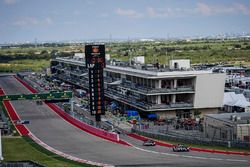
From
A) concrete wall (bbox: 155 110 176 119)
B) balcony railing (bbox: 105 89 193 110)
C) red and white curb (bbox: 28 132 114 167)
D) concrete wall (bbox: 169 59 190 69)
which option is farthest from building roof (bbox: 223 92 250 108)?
red and white curb (bbox: 28 132 114 167)

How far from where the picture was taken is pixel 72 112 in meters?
72.6

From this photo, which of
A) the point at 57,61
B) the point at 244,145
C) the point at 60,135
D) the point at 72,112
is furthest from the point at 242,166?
the point at 57,61

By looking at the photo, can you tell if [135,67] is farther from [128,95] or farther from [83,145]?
[83,145]

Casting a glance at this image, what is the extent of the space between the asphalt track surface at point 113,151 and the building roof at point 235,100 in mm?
17981

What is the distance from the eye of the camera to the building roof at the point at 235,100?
212ft

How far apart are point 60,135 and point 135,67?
23.0m

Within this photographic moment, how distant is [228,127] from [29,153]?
1784 cm

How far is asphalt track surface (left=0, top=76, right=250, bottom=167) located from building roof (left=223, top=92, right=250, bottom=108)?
708 inches

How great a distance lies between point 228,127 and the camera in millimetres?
48000

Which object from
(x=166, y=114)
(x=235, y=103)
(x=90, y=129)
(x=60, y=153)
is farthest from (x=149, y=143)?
(x=235, y=103)

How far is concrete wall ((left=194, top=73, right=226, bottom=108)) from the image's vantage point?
6594cm

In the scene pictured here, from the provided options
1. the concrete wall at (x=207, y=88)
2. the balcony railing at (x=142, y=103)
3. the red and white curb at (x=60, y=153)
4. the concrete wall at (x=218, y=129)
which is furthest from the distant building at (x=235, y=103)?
the red and white curb at (x=60, y=153)

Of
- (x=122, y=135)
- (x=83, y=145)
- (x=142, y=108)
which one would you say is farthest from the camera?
(x=142, y=108)

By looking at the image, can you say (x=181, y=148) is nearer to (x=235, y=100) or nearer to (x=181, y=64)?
(x=235, y=100)
